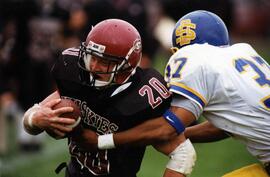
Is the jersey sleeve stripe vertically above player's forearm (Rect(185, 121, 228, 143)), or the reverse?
the jersey sleeve stripe

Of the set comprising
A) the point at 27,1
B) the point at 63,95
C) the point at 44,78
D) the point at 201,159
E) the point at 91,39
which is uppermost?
the point at 91,39

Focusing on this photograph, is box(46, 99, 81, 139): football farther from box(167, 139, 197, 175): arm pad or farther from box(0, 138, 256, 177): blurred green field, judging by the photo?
box(0, 138, 256, 177): blurred green field

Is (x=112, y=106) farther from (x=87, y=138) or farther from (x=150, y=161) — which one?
(x=150, y=161)

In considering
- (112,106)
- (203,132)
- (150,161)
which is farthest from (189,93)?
(150,161)

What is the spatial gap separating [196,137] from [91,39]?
102 centimetres

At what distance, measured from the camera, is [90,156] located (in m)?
4.21

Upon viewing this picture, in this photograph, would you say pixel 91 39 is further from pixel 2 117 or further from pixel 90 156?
pixel 2 117

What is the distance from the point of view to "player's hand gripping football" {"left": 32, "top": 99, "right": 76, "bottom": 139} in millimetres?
3939

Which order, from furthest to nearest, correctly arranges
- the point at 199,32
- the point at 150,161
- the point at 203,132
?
the point at 150,161 → the point at 203,132 → the point at 199,32

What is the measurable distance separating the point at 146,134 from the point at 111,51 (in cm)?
51

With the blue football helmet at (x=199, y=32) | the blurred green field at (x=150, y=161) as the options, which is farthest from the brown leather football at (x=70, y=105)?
the blurred green field at (x=150, y=161)

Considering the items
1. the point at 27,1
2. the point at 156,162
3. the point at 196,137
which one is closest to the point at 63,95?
the point at 196,137

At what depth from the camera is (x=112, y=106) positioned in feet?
13.3

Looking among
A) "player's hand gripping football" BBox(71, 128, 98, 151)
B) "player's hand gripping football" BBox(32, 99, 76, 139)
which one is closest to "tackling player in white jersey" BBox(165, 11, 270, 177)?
"player's hand gripping football" BBox(71, 128, 98, 151)
